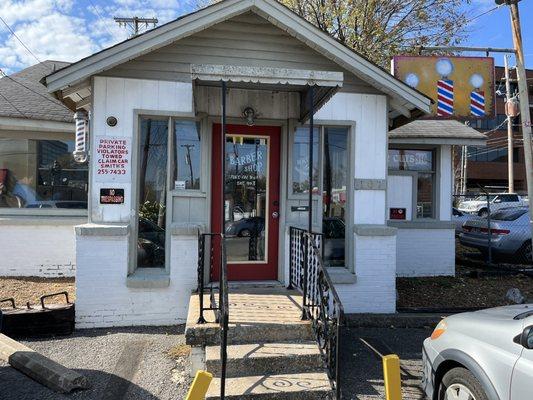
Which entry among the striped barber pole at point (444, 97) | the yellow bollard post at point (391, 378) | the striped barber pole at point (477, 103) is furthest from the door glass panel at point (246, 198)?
the striped barber pole at point (477, 103)

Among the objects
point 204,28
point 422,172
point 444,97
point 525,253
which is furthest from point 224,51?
point 525,253

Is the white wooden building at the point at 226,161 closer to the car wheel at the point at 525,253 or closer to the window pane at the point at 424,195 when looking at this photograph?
the window pane at the point at 424,195

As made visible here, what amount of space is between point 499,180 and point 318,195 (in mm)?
45621

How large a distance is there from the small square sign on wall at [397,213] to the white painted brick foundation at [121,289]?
4.94 m

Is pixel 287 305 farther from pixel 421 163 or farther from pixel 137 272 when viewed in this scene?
pixel 421 163

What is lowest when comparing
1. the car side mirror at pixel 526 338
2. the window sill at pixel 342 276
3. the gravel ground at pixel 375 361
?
the gravel ground at pixel 375 361

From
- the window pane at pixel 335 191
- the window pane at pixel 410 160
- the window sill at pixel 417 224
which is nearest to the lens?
the window pane at pixel 335 191

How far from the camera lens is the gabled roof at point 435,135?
898cm

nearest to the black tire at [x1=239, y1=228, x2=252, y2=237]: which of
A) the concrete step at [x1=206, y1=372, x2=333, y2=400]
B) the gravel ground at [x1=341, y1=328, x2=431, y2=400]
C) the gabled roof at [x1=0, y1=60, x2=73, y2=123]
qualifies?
the gravel ground at [x1=341, y1=328, x2=431, y2=400]

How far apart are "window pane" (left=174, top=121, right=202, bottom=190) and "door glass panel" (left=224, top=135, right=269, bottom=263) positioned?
43cm

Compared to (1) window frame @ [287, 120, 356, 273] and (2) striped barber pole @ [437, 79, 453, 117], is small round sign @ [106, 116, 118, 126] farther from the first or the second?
(2) striped barber pole @ [437, 79, 453, 117]

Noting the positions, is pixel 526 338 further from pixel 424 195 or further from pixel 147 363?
pixel 424 195

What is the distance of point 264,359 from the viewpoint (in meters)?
4.14

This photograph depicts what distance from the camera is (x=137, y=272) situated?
19.5 feet
